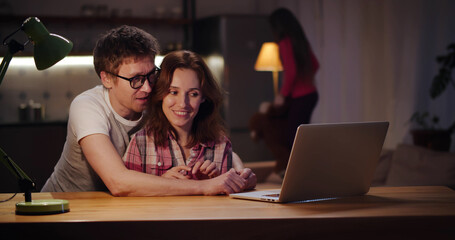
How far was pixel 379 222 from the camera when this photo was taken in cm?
143

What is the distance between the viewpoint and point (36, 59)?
1.62 metres

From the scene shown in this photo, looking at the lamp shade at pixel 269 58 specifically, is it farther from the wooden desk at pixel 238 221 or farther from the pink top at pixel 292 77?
the wooden desk at pixel 238 221

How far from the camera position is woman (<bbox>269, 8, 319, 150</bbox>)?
4.85 meters

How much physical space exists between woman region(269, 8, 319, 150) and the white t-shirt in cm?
281

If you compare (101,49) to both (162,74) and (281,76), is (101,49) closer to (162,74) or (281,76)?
(162,74)

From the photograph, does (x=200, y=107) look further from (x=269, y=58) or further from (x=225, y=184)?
(x=269, y=58)

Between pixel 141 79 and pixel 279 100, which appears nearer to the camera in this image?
pixel 141 79

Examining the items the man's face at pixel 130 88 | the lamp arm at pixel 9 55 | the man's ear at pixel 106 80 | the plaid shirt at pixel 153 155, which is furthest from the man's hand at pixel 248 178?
the lamp arm at pixel 9 55

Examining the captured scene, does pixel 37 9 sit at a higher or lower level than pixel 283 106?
higher

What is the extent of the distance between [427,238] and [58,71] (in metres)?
5.14

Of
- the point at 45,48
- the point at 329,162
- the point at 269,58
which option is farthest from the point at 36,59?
the point at 269,58

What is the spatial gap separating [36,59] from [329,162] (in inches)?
34.5

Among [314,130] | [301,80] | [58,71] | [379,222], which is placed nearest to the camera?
[379,222]

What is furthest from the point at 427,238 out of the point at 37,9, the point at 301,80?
the point at 37,9
